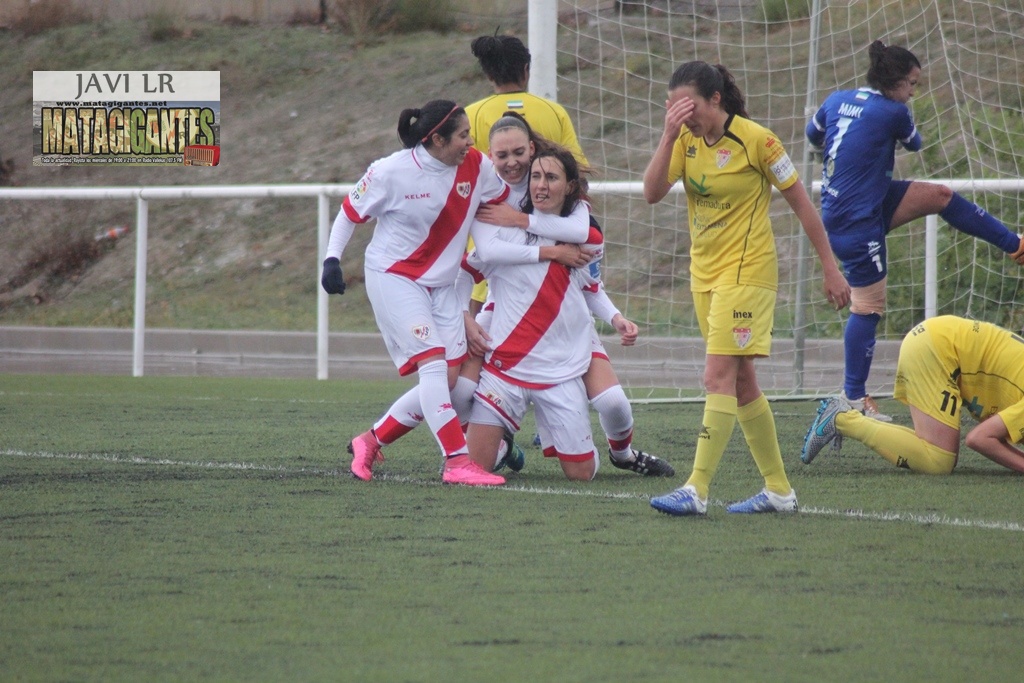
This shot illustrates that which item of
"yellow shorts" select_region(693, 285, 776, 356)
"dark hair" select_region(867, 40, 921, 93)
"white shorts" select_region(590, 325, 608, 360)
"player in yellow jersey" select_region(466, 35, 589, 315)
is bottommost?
"white shorts" select_region(590, 325, 608, 360)

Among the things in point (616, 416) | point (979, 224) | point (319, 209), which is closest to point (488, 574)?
point (616, 416)

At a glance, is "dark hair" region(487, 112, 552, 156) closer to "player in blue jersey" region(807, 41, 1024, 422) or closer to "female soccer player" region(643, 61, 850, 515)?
"female soccer player" region(643, 61, 850, 515)

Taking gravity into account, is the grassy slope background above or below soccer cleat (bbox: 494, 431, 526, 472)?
above

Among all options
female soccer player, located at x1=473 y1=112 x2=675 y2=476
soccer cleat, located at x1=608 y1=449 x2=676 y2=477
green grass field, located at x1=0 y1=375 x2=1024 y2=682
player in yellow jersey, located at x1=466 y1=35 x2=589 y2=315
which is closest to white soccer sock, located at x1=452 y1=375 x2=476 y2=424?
green grass field, located at x1=0 y1=375 x2=1024 y2=682

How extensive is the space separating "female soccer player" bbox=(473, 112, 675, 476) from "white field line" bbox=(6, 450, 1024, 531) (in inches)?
19.5

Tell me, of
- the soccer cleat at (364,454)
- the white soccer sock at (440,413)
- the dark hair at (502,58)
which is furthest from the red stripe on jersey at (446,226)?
the dark hair at (502,58)

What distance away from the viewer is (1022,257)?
22.3ft

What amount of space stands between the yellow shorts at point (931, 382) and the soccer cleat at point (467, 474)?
Answer: 6.03 feet

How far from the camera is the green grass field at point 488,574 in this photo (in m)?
2.87

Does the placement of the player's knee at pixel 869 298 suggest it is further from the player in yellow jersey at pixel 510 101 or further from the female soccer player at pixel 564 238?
the female soccer player at pixel 564 238

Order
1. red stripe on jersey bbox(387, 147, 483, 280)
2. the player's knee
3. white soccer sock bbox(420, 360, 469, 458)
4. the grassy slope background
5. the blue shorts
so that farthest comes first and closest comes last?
the grassy slope background
the player's knee
the blue shorts
red stripe on jersey bbox(387, 147, 483, 280)
white soccer sock bbox(420, 360, 469, 458)

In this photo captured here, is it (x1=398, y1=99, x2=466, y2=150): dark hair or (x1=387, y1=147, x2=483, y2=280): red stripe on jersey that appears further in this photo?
(x1=387, y1=147, x2=483, y2=280): red stripe on jersey

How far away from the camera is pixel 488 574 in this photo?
3.69m

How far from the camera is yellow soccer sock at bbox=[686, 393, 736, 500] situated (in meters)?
4.50
